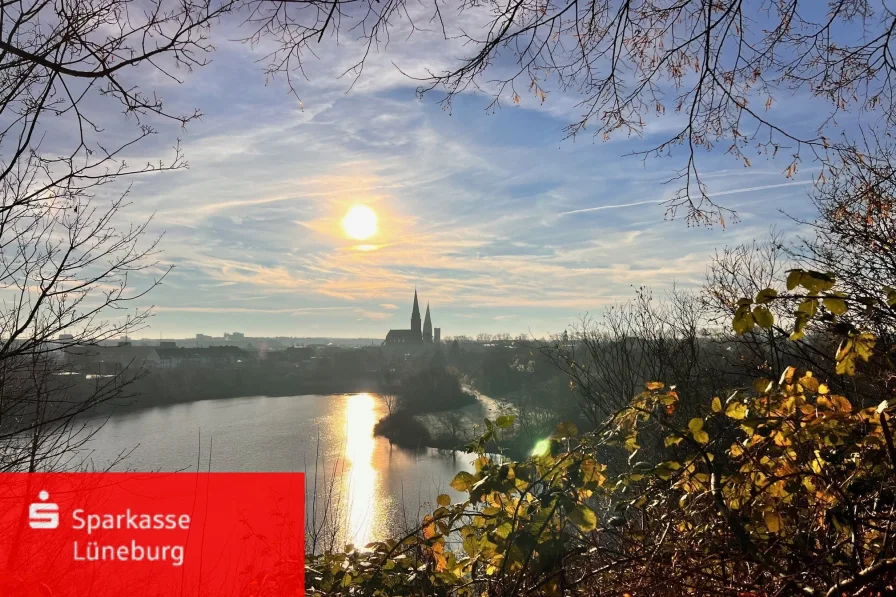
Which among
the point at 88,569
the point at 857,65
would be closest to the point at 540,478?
the point at 857,65

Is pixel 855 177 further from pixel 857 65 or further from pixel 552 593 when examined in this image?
pixel 552 593

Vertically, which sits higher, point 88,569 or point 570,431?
point 570,431

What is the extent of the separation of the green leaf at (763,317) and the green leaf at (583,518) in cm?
49

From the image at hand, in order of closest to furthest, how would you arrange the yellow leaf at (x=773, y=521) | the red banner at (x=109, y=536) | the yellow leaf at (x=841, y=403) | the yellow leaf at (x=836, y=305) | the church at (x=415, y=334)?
1. the yellow leaf at (x=836, y=305)
2. the yellow leaf at (x=773, y=521)
3. the yellow leaf at (x=841, y=403)
4. the red banner at (x=109, y=536)
5. the church at (x=415, y=334)

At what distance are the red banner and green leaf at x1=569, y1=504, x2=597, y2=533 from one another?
5.47 ft

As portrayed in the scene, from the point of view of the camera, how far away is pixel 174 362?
48719mm

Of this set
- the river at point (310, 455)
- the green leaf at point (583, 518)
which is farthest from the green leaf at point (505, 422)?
the river at point (310, 455)

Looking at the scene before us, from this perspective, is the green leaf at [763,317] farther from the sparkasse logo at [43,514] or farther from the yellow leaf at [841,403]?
the sparkasse logo at [43,514]

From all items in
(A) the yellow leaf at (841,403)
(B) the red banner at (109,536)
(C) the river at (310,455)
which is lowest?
(C) the river at (310,455)

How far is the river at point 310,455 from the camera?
16158 mm

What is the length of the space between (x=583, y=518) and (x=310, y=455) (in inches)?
925

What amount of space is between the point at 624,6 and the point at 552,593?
1.90 meters

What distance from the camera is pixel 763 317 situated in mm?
885

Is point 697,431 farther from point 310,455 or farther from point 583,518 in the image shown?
point 310,455
